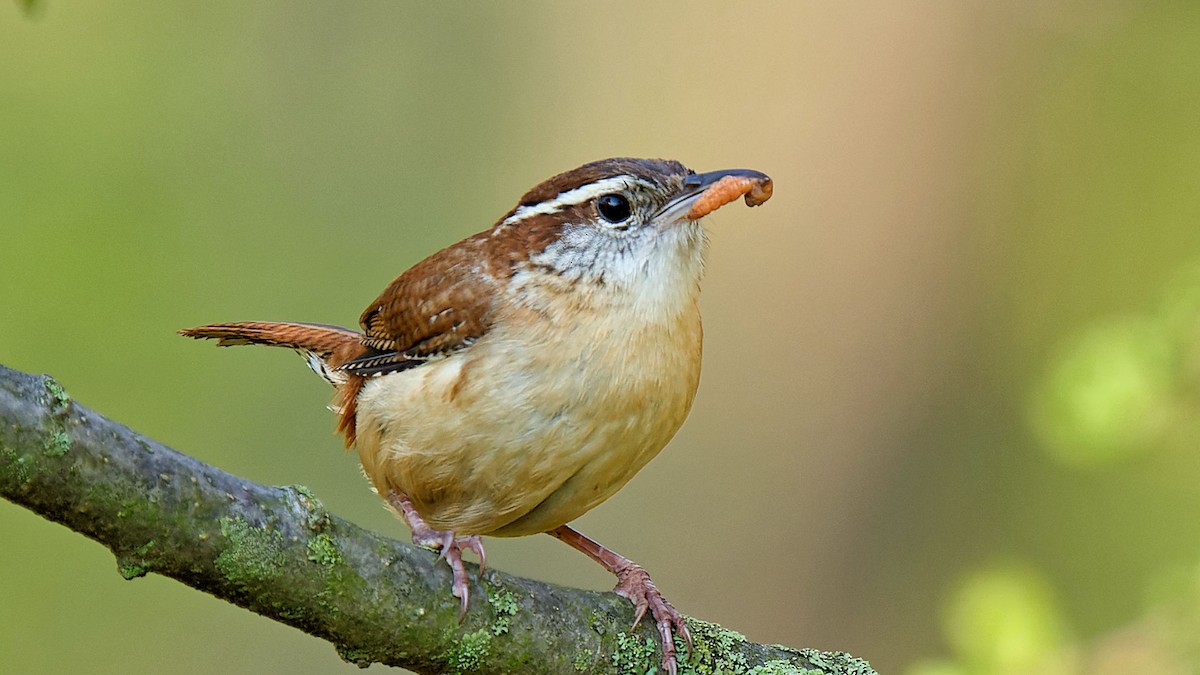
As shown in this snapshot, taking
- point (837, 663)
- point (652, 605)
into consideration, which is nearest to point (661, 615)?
point (652, 605)

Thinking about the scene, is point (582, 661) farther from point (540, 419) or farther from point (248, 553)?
point (248, 553)

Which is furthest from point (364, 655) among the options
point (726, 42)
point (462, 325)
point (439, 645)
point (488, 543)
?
point (726, 42)

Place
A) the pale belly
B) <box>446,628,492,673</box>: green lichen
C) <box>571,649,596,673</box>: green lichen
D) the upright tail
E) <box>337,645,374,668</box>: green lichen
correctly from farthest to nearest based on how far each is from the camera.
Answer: the upright tail, the pale belly, <box>571,649,596,673</box>: green lichen, <box>446,628,492,673</box>: green lichen, <box>337,645,374,668</box>: green lichen

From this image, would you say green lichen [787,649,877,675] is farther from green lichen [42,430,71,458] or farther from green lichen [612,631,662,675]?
green lichen [42,430,71,458]

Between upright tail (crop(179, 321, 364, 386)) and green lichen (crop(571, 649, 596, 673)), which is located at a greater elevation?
upright tail (crop(179, 321, 364, 386))

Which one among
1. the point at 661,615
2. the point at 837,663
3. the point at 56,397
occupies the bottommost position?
the point at 56,397

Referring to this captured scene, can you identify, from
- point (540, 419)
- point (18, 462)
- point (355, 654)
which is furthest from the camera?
point (540, 419)

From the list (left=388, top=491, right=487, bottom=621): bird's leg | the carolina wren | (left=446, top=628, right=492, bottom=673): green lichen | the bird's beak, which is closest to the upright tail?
the carolina wren

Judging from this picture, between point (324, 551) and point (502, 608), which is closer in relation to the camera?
point (324, 551)
